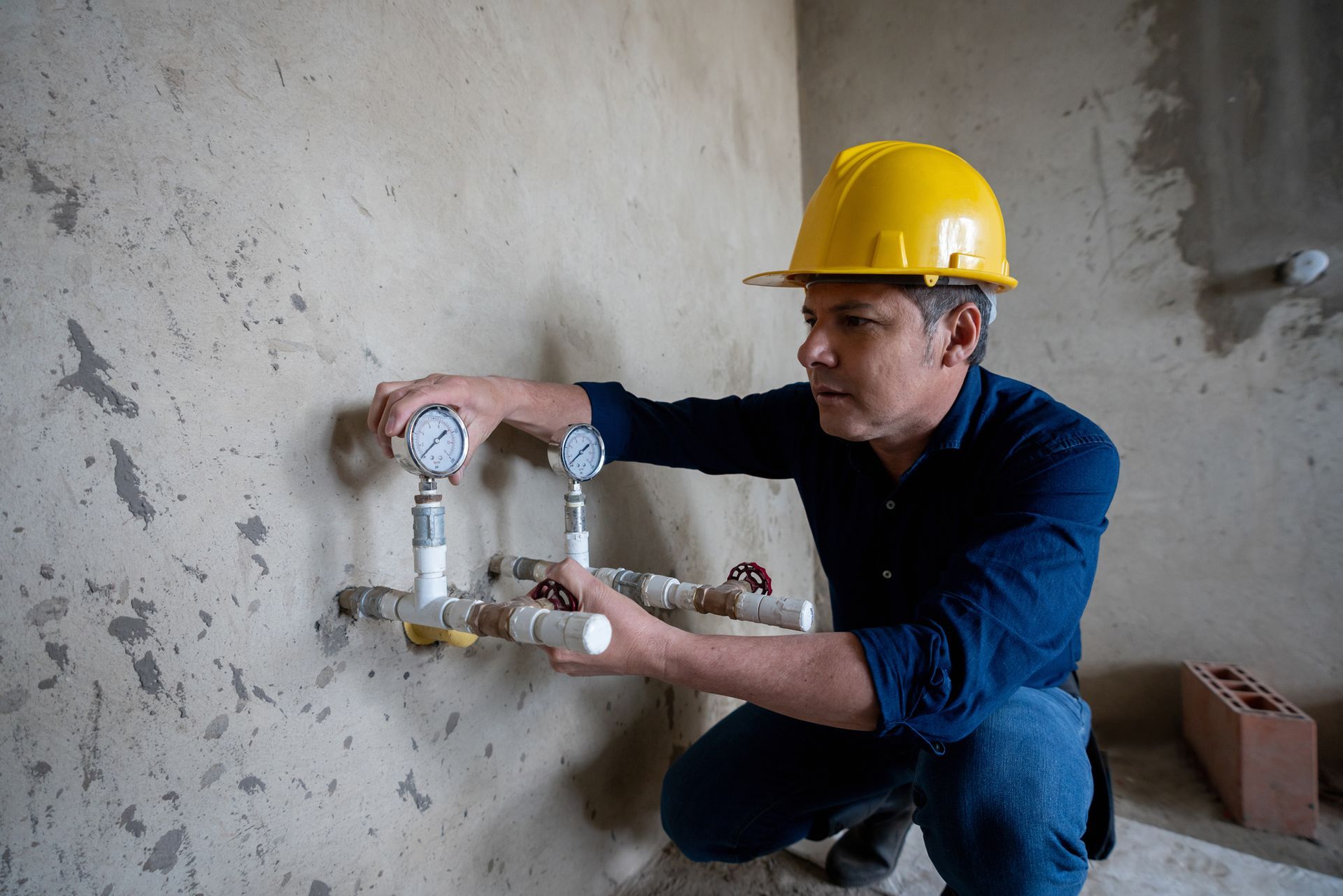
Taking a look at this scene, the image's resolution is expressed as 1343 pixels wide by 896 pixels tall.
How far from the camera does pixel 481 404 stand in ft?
2.97

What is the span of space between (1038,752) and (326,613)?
3.04 feet

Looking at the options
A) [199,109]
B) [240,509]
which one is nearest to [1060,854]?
[240,509]

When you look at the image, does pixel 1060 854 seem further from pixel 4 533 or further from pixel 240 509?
pixel 4 533

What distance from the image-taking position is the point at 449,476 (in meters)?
0.81

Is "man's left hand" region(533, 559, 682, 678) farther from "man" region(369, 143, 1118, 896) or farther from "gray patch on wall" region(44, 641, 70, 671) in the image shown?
"gray patch on wall" region(44, 641, 70, 671)

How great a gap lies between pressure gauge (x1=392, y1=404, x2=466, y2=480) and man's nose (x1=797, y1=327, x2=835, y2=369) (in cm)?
49

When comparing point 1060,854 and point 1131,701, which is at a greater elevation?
point 1060,854

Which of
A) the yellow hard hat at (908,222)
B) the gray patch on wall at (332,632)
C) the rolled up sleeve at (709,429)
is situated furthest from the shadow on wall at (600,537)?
the yellow hard hat at (908,222)

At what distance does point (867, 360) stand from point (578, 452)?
16.8 inches

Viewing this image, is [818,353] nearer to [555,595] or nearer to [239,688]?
[555,595]

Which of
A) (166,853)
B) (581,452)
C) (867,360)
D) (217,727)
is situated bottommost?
(166,853)

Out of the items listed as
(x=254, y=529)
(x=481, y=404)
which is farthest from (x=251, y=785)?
(x=481, y=404)

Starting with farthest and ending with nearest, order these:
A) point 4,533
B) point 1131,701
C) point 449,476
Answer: point 1131,701 < point 449,476 < point 4,533

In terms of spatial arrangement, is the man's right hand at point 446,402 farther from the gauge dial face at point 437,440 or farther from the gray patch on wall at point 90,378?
the gray patch on wall at point 90,378
